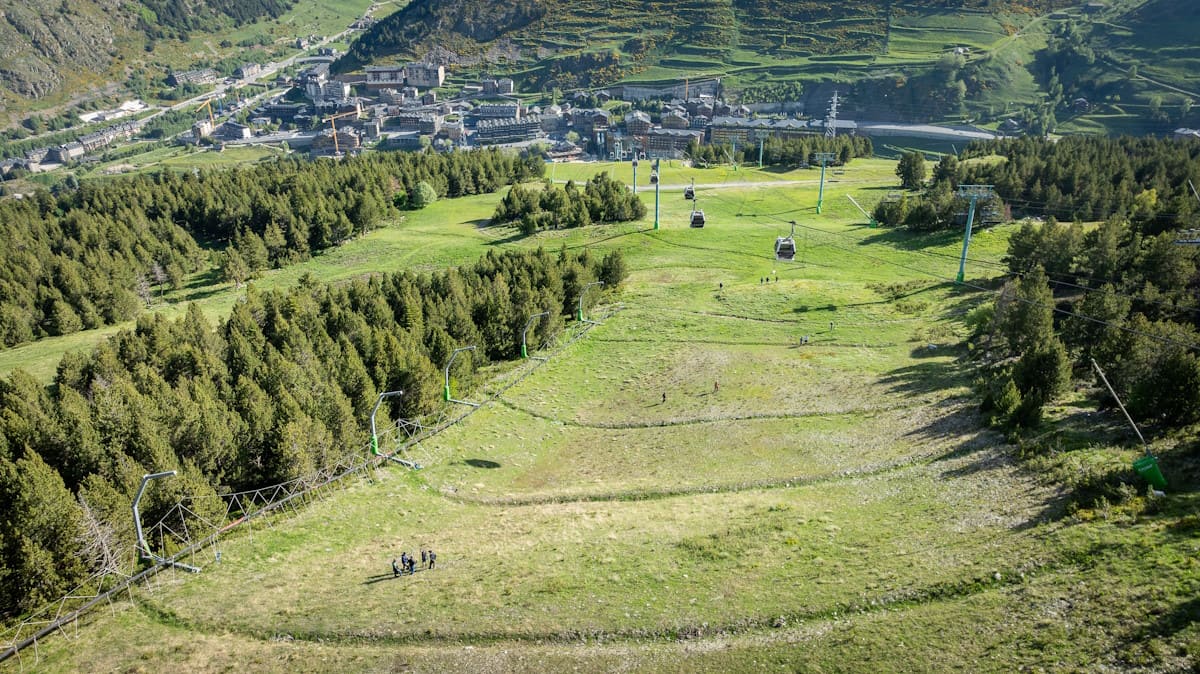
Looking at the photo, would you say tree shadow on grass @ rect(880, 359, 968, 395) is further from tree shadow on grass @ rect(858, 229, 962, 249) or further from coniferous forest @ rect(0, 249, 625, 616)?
tree shadow on grass @ rect(858, 229, 962, 249)

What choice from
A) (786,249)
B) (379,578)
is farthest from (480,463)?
(786,249)

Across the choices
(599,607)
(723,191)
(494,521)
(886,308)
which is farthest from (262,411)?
(723,191)

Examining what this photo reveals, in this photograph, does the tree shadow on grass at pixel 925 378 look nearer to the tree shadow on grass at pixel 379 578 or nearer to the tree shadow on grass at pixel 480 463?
the tree shadow on grass at pixel 480 463

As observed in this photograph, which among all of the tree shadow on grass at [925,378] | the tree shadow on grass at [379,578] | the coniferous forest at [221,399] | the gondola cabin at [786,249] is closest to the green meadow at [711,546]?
the tree shadow on grass at [379,578]

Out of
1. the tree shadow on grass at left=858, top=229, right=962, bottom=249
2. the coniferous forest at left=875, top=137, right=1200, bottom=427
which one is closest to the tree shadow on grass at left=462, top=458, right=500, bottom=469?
the coniferous forest at left=875, top=137, right=1200, bottom=427

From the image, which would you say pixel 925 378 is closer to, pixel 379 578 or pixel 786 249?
pixel 786 249
